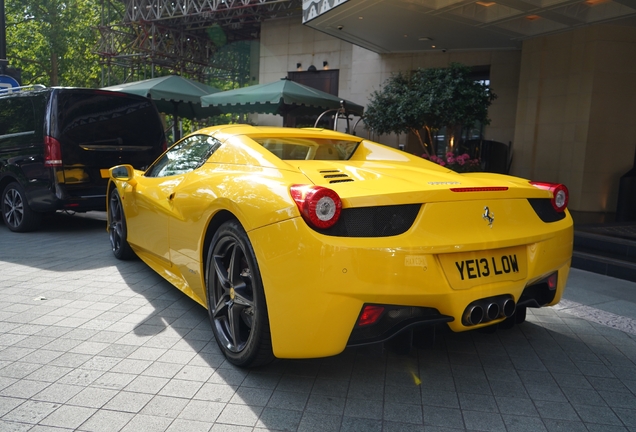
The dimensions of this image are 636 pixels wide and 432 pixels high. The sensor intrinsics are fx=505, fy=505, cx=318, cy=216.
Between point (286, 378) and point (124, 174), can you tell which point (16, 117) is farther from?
point (286, 378)

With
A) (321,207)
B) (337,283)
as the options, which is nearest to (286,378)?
(337,283)

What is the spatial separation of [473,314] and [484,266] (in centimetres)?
25

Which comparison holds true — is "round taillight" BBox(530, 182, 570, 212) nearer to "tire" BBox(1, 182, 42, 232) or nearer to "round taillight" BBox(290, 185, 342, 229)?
"round taillight" BBox(290, 185, 342, 229)

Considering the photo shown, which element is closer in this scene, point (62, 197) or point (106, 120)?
point (62, 197)

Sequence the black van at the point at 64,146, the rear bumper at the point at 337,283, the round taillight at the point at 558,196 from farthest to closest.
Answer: the black van at the point at 64,146 → the round taillight at the point at 558,196 → the rear bumper at the point at 337,283

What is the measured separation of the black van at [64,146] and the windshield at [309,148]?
13.7 ft

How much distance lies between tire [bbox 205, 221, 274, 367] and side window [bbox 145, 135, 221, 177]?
0.91 meters

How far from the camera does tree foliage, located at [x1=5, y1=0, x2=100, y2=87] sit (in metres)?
22.2

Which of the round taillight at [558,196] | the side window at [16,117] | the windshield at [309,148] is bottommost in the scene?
the round taillight at [558,196]

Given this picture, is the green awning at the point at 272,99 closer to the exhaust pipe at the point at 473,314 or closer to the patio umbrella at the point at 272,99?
the patio umbrella at the point at 272,99

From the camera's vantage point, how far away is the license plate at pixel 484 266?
2479 millimetres

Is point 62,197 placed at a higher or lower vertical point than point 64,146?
lower

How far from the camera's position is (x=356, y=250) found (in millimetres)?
2312

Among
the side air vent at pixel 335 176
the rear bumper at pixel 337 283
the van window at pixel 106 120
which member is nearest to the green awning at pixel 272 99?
the van window at pixel 106 120
